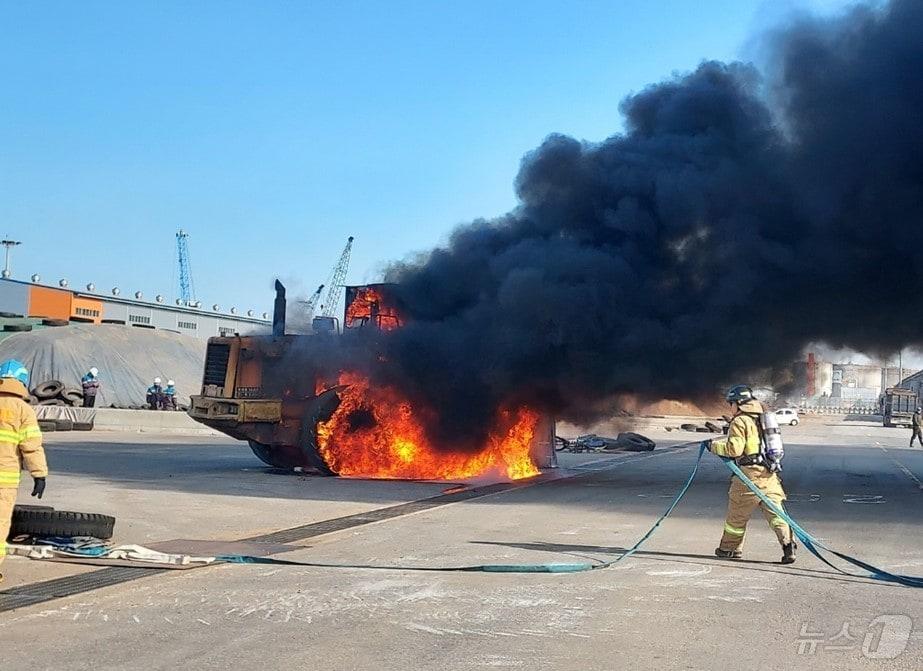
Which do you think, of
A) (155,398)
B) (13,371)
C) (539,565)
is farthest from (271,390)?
(155,398)

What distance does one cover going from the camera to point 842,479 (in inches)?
750

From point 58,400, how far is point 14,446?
1091 inches

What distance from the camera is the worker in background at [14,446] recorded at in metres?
7.25

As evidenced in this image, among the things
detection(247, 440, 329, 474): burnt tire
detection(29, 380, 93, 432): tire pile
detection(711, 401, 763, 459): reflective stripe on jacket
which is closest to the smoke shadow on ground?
detection(711, 401, 763, 459): reflective stripe on jacket

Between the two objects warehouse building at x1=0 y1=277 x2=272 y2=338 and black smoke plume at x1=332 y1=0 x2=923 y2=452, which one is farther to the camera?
warehouse building at x1=0 y1=277 x2=272 y2=338

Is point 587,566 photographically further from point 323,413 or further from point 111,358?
point 111,358

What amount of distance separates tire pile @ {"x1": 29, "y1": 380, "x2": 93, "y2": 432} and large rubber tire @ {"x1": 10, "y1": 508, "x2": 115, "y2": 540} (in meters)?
23.0

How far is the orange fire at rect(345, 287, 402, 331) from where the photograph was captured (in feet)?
63.0

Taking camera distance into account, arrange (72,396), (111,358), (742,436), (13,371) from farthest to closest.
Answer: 1. (111,358)
2. (72,396)
3. (742,436)
4. (13,371)

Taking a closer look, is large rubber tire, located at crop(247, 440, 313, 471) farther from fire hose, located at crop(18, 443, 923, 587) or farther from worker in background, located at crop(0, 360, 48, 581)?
worker in background, located at crop(0, 360, 48, 581)

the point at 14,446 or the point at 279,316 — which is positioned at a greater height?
the point at 279,316

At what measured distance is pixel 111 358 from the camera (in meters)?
47.2

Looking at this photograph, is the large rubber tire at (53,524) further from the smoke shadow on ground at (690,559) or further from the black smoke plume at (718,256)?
the black smoke plume at (718,256)

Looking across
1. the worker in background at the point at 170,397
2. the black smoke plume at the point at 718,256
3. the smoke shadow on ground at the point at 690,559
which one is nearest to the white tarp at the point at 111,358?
the worker in background at the point at 170,397
